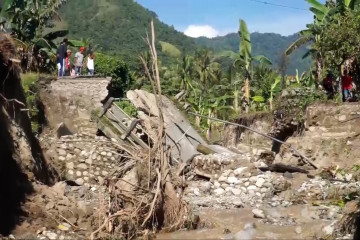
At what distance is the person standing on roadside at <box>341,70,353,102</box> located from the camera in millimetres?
17359

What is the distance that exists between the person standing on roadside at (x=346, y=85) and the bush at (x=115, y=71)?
17767 millimetres

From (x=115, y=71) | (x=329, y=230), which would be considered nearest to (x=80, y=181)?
(x=329, y=230)

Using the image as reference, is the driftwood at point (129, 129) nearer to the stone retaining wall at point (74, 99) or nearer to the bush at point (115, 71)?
the stone retaining wall at point (74, 99)

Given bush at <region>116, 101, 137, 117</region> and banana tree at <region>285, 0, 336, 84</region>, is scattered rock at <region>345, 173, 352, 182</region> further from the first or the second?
bush at <region>116, 101, 137, 117</region>

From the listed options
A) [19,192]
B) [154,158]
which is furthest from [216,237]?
[19,192]

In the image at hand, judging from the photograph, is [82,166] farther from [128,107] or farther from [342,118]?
[342,118]

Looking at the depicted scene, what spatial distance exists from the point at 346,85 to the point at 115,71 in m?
19.5

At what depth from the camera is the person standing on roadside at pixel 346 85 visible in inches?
683

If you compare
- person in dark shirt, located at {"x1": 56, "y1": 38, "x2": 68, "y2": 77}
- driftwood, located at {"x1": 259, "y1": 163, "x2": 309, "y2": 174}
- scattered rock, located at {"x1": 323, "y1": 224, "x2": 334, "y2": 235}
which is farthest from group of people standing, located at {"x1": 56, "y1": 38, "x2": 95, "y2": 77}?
scattered rock, located at {"x1": 323, "y1": 224, "x2": 334, "y2": 235}

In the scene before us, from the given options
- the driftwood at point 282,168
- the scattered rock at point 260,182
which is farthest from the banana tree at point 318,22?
the scattered rock at point 260,182

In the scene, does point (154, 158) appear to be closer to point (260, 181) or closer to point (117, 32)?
point (260, 181)

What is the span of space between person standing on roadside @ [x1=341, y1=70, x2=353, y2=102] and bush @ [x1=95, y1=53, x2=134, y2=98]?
17.8 m

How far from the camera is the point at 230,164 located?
1609cm

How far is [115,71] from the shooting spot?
34.8 m
